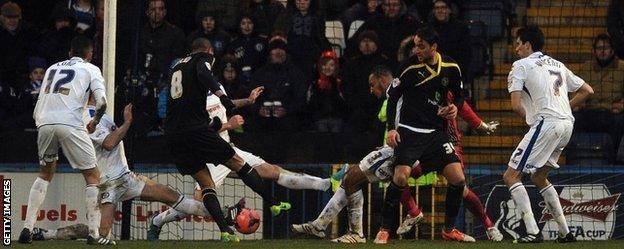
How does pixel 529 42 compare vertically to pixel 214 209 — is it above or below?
above

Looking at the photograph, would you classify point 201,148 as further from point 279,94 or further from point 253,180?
point 279,94

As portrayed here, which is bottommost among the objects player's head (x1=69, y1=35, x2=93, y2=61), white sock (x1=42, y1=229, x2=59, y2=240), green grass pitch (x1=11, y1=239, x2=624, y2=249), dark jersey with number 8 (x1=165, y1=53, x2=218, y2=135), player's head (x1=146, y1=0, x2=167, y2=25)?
white sock (x1=42, y1=229, x2=59, y2=240)

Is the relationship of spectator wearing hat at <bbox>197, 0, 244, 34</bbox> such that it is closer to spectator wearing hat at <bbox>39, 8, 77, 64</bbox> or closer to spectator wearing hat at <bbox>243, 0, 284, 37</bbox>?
spectator wearing hat at <bbox>243, 0, 284, 37</bbox>

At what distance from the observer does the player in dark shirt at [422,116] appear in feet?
50.3

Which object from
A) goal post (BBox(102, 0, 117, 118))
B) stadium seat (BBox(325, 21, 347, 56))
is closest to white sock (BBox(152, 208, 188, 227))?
goal post (BBox(102, 0, 117, 118))

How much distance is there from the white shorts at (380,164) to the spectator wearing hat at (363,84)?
373 centimetres

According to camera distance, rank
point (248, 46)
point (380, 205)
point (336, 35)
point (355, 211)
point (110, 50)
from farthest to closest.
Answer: point (336, 35)
point (248, 46)
point (380, 205)
point (110, 50)
point (355, 211)

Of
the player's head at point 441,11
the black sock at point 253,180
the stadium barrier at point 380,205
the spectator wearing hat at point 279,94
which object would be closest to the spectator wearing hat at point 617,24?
the player's head at point 441,11

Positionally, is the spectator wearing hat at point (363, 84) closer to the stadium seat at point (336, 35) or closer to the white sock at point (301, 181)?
the stadium seat at point (336, 35)

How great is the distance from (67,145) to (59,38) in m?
5.75

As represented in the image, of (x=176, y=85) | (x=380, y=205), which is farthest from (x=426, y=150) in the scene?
(x=380, y=205)

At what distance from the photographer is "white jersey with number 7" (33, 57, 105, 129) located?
15.3m

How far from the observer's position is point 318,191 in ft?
61.2

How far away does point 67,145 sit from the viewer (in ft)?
50.6
